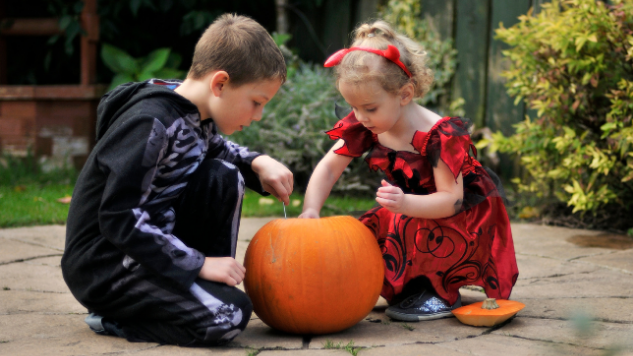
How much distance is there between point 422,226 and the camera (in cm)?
221

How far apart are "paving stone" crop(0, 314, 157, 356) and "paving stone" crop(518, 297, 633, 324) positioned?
1.32 m

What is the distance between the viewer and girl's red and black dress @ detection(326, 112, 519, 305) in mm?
2209

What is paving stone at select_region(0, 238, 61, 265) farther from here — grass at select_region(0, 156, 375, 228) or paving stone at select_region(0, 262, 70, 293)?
grass at select_region(0, 156, 375, 228)

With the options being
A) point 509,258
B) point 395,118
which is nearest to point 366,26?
point 395,118

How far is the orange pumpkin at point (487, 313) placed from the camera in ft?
6.54

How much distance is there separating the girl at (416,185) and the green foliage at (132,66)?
362cm

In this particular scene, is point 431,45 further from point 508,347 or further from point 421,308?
point 508,347

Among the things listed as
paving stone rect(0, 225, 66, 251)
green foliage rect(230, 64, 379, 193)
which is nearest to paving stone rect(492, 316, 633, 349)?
paving stone rect(0, 225, 66, 251)

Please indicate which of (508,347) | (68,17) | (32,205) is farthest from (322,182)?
(68,17)

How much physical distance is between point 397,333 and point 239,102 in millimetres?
874

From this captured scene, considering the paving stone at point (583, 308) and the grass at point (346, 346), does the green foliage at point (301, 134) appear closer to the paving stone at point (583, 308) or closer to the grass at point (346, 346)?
the paving stone at point (583, 308)

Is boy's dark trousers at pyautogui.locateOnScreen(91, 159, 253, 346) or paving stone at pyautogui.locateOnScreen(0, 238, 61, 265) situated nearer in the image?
boy's dark trousers at pyautogui.locateOnScreen(91, 159, 253, 346)

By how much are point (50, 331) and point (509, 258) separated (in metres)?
1.58

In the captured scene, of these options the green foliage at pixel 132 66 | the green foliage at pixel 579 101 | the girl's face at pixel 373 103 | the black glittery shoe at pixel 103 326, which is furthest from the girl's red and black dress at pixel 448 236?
the green foliage at pixel 132 66
